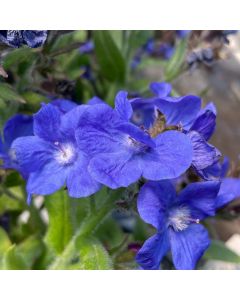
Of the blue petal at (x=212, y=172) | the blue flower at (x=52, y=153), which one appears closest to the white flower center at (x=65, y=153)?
the blue flower at (x=52, y=153)

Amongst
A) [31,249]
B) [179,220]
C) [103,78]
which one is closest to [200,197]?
[179,220]

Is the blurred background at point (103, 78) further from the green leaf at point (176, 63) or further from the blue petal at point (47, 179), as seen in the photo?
the blue petal at point (47, 179)

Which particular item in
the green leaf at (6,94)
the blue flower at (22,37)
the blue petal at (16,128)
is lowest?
the blue petal at (16,128)

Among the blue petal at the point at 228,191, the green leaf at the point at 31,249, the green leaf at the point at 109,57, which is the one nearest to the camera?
the blue petal at the point at 228,191

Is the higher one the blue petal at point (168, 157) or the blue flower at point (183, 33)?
the blue petal at point (168, 157)

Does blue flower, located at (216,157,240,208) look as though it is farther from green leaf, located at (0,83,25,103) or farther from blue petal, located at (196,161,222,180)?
green leaf, located at (0,83,25,103)

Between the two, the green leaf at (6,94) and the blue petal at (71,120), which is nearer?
the blue petal at (71,120)

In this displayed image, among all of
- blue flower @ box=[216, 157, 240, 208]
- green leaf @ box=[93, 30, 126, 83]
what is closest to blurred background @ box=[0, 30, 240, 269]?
green leaf @ box=[93, 30, 126, 83]
